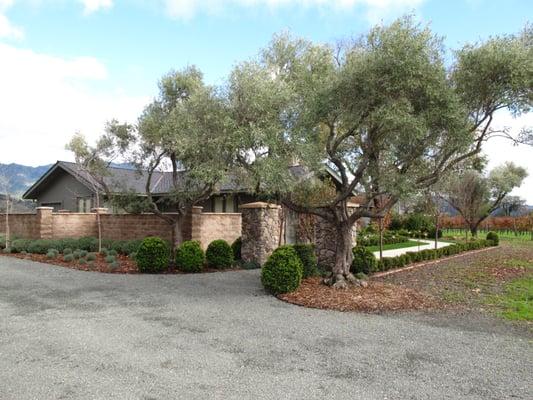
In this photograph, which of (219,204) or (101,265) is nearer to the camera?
(101,265)

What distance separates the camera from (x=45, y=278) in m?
10.8

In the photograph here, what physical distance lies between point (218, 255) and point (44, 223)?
1002 centimetres

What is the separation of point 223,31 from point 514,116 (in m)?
8.12

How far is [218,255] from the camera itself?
41.3ft

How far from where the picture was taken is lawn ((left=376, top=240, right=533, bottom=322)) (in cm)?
768

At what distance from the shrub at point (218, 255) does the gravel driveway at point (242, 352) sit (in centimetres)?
410

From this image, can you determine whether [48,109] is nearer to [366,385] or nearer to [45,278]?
[45,278]

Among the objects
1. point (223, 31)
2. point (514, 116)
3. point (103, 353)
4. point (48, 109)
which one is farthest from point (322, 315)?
point (48, 109)

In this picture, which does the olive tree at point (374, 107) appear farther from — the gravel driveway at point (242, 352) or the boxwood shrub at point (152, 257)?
the boxwood shrub at point (152, 257)

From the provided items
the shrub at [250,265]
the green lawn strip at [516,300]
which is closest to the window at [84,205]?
the shrub at [250,265]

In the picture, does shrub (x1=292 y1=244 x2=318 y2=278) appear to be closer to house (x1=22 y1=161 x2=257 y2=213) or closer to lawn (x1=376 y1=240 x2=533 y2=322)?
lawn (x1=376 y1=240 x2=533 y2=322)

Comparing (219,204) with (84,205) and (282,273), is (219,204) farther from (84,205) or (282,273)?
(282,273)

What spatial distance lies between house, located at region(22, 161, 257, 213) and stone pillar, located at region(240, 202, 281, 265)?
5.57 m

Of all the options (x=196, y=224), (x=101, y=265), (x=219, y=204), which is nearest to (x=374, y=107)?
(x=196, y=224)
